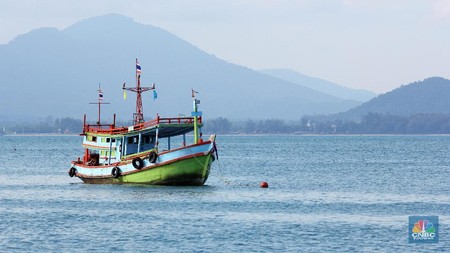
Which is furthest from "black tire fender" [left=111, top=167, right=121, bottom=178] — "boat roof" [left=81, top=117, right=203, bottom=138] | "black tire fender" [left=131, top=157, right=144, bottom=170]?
"boat roof" [left=81, top=117, right=203, bottom=138]

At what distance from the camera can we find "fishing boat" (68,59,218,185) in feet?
226

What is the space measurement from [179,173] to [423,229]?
22.9 m

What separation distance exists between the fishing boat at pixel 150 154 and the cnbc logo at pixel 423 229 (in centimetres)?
1700

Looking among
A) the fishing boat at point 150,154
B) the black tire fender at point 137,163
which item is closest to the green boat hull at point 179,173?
the fishing boat at point 150,154

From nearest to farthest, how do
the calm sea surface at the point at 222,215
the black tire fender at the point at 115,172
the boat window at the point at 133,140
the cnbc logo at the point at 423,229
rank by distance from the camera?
1. the calm sea surface at the point at 222,215
2. the cnbc logo at the point at 423,229
3. the black tire fender at the point at 115,172
4. the boat window at the point at 133,140

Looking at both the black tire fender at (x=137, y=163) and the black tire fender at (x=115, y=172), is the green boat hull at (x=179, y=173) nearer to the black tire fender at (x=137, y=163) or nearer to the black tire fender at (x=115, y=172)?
the black tire fender at (x=137, y=163)

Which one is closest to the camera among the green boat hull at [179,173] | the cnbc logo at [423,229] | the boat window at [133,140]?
the cnbc logo at [423,229]

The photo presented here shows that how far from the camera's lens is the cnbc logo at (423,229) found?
47.4 m

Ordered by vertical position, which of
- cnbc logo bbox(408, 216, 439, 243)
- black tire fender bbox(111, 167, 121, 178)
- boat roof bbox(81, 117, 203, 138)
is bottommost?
cnbc logo bbox(408, 216, 439, 243)

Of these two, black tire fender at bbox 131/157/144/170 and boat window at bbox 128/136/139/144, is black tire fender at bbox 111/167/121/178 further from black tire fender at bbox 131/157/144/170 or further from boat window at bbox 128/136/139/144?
boat window at bbox 128/136/139/144

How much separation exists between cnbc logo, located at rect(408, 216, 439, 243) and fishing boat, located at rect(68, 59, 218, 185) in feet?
55.8

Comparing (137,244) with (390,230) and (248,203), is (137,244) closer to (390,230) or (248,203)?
(390,230)

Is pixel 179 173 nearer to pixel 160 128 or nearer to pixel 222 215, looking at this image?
pixel 160 128

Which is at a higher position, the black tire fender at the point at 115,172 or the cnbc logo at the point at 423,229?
the black tire fender at the point at 115,172
